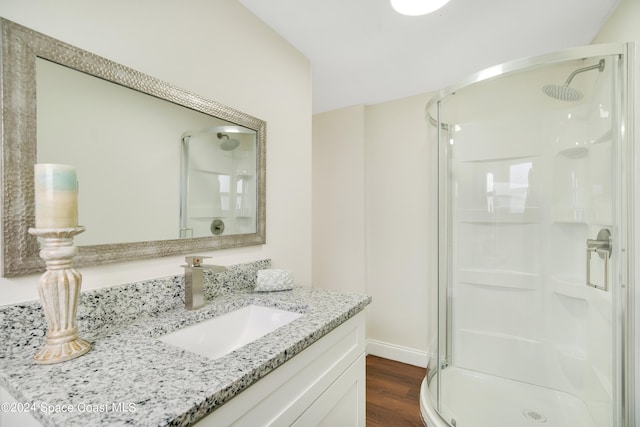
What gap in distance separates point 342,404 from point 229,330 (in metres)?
0.51

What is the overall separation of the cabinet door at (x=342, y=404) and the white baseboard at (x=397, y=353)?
1.40 m

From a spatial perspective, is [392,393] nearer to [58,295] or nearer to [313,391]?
[313,391]

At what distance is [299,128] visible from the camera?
1802 millimetres

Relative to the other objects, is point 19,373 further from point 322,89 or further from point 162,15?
point 322,89

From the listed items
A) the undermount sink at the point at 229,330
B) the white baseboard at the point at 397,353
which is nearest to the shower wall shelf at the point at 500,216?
the white baseboard at the point at 397,353

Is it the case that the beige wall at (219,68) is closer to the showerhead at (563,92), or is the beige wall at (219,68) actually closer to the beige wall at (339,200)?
the beige wall at (339,200)

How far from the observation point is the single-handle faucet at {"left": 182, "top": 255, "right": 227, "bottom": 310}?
1.08m

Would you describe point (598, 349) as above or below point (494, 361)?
above

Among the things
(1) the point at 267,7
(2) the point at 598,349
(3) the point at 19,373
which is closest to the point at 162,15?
(1) the point at 267,7

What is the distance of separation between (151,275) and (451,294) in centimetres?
184

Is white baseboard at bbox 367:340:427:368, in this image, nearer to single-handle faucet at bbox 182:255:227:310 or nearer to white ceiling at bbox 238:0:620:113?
single-handle faucet at bbox 182:255:227:310

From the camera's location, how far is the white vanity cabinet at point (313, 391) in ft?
2.17

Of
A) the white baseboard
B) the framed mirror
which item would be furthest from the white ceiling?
the white baseboard

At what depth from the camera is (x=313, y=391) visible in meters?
0.89
